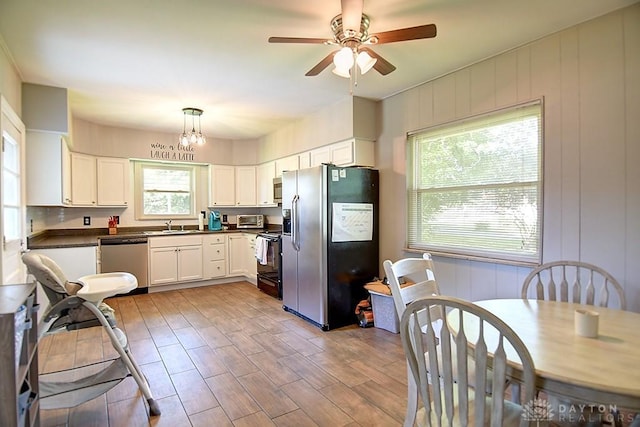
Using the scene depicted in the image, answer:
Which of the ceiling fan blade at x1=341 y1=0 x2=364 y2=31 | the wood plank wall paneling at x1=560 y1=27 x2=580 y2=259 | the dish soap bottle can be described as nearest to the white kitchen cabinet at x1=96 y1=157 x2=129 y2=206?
the dish soap bottle

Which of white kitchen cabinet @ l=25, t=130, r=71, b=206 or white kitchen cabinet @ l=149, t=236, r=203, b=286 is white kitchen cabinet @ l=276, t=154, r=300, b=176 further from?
white kitchen cabinet @ l=25, t=130, r=71, b=206

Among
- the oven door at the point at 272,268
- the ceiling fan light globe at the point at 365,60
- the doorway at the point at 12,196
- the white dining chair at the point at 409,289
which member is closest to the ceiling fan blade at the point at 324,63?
the ceiling fan light globe at the point at 365,60

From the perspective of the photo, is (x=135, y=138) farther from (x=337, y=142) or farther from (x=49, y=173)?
(x=337, y=142)

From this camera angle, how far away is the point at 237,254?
18.6 feet

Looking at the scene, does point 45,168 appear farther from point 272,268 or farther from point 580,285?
point 580,285

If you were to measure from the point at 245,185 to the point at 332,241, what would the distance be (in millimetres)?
3072

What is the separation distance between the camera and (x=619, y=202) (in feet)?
7.08

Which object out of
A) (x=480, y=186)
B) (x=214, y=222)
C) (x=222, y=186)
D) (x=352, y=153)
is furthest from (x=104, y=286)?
(x=222, y=186)

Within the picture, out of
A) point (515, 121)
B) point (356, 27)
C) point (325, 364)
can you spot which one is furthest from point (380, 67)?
point (325, 364)

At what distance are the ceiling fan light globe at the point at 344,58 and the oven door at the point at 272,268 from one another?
289 cm

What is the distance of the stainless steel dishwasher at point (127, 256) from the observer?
457cm

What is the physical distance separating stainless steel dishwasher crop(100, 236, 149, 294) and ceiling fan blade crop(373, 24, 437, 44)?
4.36 meters

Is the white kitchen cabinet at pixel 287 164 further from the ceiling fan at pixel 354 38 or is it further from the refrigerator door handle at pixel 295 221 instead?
the ceiling fan at pixel 354 38

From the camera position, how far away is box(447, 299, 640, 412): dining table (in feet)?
3.32
